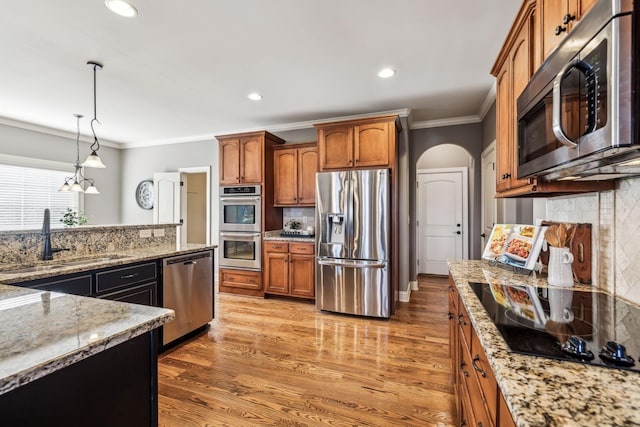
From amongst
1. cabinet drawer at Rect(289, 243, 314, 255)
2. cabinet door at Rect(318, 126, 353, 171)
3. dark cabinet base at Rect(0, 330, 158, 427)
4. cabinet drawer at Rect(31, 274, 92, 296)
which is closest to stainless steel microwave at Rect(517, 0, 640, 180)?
dark cabinet base at Rect(0, 330, 158, 427)

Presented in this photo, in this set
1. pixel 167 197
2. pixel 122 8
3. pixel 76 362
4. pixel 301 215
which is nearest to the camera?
pixel 76 362

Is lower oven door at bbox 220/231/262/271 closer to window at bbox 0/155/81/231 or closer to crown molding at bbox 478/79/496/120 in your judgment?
window at bbox 0/155/81/231

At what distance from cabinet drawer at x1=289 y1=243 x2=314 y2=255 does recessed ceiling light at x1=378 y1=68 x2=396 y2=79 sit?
220 cm

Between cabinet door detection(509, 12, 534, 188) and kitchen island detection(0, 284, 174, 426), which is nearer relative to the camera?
kitchen island detection(0, 284, 174, 426)

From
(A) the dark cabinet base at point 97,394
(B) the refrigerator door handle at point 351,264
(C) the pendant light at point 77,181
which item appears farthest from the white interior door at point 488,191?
(C) the pendant light at point 77,181

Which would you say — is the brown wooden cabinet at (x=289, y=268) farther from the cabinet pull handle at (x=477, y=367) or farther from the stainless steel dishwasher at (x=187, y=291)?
the cabinet pull handle at (x=477, y=367)

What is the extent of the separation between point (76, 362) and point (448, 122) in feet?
15.7

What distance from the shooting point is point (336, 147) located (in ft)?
12.7

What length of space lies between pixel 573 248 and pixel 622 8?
129cm

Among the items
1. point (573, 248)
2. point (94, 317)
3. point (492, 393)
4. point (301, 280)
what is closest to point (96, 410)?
point (94, 317)

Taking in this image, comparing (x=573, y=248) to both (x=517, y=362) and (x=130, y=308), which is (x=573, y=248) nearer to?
(x=517, y=362)

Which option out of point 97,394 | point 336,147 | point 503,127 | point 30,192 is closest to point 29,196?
point 30,192

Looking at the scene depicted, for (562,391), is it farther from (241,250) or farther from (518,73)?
(241,250)

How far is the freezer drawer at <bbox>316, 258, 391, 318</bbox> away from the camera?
345 cm
